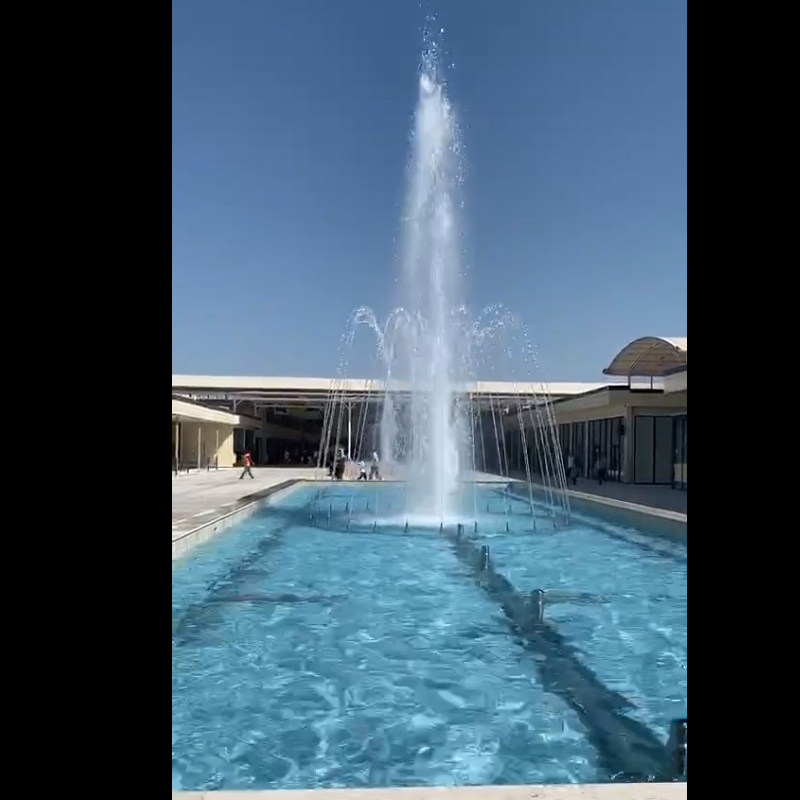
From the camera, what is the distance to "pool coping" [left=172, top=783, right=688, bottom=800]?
292 cm

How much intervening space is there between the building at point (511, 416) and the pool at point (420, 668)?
7837 mm

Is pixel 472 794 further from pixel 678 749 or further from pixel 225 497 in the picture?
pixel 225 497

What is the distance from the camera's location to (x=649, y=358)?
2409cm

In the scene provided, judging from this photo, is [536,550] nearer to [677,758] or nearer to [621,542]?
[621,542]

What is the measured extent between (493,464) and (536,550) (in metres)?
33.4

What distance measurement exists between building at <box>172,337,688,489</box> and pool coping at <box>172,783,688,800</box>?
42.0 ft

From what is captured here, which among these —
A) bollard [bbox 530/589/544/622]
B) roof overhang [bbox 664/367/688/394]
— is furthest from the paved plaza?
bollard [bbox 530/589/544/622]

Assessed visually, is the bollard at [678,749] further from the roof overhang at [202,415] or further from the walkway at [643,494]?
the roof overhang at [202,415]

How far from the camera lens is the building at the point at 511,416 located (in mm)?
24000

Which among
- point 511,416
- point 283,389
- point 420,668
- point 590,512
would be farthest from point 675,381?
point 283,389

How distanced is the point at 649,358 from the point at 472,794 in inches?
883
